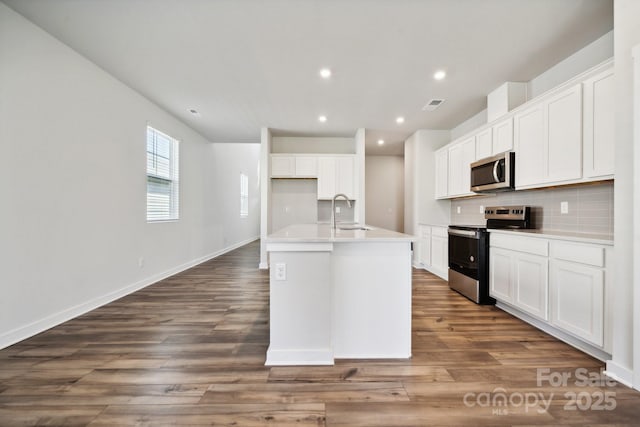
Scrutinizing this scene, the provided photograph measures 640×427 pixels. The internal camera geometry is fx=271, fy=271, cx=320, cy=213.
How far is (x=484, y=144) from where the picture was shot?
3.70 m

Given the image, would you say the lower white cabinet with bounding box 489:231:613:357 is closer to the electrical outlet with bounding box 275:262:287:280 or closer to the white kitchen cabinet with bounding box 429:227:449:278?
the white kitchen cabinet with bounding box 429:227:449:278

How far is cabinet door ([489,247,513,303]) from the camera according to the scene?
2875mm

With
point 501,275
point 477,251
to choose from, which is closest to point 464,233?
point 477,251

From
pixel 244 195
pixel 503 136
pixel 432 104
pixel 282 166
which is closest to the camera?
pixel 503 136

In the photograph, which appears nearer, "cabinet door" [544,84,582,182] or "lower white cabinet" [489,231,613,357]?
"lower white cabinet" [489,231,613,357]

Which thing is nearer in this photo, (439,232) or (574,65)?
(574,65)

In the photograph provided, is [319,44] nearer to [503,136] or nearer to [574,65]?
[503,136]

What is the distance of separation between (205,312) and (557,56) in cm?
463

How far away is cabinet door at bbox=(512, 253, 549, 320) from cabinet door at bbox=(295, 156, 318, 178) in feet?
12.3

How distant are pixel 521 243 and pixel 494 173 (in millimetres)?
978

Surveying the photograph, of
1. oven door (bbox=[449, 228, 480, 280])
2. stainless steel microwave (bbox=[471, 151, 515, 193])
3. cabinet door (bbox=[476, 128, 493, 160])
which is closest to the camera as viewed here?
stainless steel microwave (bbox=[471, 151, 515, 193])

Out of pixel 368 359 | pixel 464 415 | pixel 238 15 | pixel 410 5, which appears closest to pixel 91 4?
pixel 238 15

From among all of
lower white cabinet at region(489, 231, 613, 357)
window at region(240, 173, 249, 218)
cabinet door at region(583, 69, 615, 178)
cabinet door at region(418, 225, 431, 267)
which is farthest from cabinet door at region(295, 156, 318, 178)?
cabinet door at region(583, 69, 615, 178)

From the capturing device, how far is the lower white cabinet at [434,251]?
429cm
